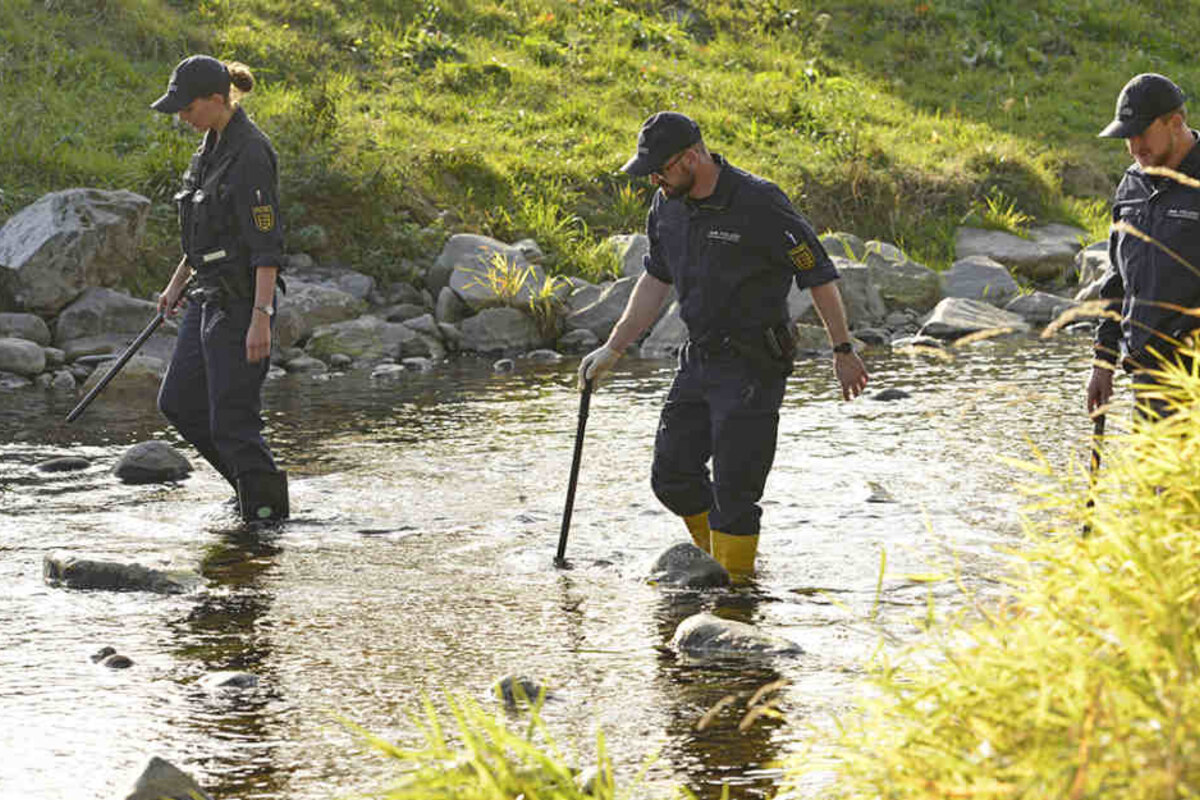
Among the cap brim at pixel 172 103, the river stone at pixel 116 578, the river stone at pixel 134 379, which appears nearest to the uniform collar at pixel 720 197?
the cap brim at pixel 172 103

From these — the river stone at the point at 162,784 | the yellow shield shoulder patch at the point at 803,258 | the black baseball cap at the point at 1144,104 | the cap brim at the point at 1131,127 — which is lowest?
the river stone at the point at 162,784

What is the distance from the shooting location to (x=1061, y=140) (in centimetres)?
2242

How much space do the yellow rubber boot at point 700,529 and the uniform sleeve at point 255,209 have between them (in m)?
2.32

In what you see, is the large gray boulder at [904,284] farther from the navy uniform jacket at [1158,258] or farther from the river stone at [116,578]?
the river stone at [116,578]

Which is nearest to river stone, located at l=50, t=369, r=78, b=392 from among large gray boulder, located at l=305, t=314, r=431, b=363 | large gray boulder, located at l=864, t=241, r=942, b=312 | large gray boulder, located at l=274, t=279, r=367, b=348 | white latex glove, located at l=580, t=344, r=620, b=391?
large gray boulder, located at l=274, t=279, r=367, b=348

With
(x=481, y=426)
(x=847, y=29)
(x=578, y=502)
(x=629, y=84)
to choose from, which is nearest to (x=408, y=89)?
(x=629, y=84)

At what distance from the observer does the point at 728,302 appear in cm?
650

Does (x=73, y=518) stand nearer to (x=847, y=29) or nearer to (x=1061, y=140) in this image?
(x=1061, y=140)

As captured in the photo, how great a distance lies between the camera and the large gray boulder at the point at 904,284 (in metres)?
17.1

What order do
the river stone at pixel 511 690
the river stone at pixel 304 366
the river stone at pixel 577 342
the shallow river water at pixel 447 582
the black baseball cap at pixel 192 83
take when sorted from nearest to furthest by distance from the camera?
the shallow river water at pixel 447 582, the river stone at pixel 511 690, the black baseball cap at pixel 192 83, the river stone at pixel 304 366, the river stone at pixel 577 342

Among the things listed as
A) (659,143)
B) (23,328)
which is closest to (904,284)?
(23,328)

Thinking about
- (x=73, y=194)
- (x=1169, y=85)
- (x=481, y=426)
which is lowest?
(x=481, y=426)

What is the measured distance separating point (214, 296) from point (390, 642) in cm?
242

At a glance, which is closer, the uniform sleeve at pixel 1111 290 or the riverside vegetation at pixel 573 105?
the uniform sleeve at pixel 1111 290
